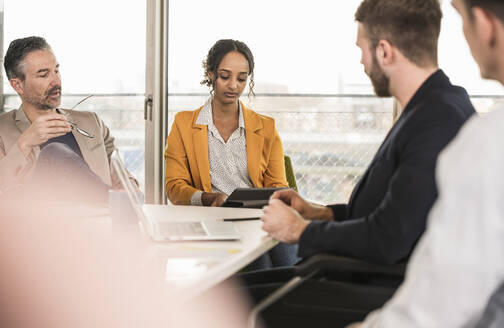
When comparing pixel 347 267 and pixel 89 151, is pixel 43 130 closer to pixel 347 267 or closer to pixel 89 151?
pixel 89 151

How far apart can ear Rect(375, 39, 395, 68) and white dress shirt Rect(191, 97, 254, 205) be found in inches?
55.6

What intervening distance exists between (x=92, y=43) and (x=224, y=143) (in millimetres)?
1794

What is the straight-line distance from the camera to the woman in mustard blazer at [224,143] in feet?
9.40

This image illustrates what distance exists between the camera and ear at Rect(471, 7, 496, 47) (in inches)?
35.8

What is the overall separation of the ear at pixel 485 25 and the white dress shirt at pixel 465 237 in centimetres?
23

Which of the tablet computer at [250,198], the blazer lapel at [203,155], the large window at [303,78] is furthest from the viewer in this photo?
the large window at [303,78]

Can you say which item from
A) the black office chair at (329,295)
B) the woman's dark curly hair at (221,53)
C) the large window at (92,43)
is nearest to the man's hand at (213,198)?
the woman's dark curly hair at (221,53)

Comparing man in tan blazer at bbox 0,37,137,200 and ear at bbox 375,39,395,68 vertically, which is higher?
ear at bbox 375,39,395,68

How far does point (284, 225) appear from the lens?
1554mm

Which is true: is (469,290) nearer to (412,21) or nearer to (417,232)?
(417,232)

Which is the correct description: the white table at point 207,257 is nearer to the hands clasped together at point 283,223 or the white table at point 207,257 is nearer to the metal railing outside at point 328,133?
the hands clasped together at point 283,223

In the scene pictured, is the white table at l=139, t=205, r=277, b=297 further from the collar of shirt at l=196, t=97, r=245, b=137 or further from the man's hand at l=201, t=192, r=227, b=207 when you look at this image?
the collar of shirt at l=196, t=97, r=245, b=137

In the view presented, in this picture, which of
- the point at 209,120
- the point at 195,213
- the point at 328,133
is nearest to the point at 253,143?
the point at 209,120

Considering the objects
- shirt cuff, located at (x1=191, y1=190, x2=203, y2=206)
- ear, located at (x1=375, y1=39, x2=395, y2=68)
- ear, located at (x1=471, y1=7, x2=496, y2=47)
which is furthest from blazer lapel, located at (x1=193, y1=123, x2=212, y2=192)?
ear, located at (x1=471, y1=7, x2=496, y2=47)
